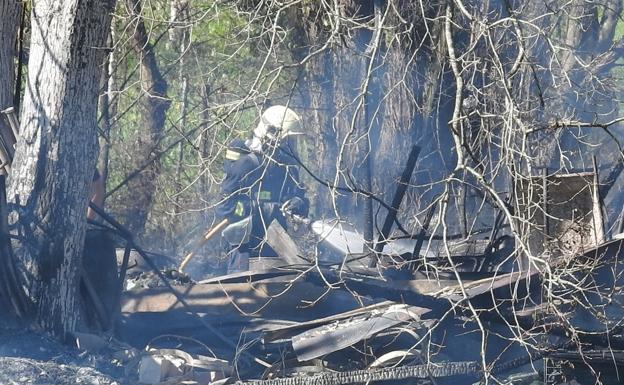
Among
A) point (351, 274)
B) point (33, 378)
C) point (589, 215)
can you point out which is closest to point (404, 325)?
point (351, 274)

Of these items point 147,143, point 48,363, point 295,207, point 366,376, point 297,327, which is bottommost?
point 366,376

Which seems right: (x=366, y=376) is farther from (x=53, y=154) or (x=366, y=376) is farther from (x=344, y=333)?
(x=53, y=154)

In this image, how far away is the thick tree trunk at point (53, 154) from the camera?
654 centimetres

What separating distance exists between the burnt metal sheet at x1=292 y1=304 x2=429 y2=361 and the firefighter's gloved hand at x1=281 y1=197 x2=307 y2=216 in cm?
337

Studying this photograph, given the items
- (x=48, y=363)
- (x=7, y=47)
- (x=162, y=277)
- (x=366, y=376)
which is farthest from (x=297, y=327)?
(x=7, y=47)

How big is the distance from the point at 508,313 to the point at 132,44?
677 centimetres

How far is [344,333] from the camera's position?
6.79 metres

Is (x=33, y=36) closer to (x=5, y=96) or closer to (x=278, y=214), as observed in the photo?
(x=5, y=96)

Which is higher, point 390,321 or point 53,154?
point 53,154

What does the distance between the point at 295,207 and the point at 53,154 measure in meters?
4.05

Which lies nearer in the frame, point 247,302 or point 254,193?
point 247,302

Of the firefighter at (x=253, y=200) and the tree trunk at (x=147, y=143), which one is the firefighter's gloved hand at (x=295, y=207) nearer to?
the firefighter at (x=253, y=200)

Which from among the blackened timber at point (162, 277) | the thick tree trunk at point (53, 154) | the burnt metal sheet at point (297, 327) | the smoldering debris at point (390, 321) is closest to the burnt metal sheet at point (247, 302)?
the smoldering debris at point (390, 321)

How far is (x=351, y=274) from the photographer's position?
721 centimetres
